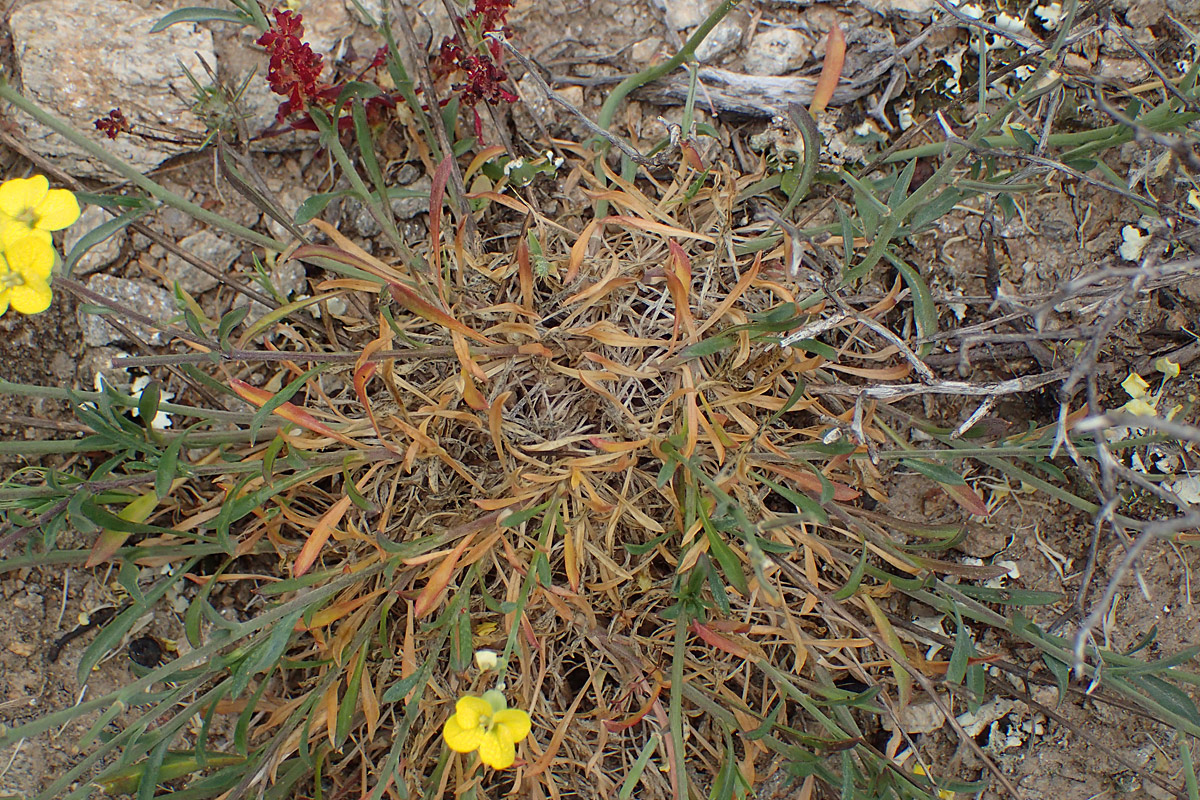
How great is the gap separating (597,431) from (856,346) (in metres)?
0.80

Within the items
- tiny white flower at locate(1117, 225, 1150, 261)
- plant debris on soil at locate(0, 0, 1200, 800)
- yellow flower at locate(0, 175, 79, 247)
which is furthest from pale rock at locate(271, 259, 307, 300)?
tiny white flower at locate(1117, 225, 1150, 261)

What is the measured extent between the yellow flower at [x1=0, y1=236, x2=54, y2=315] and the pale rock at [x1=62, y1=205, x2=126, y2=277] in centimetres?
85

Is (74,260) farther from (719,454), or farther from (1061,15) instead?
(1061,15)

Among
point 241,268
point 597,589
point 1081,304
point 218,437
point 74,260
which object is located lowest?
point 597,589

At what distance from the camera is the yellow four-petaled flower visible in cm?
146

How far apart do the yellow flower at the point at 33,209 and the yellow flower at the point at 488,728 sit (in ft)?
3.96

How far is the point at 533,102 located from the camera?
2.40 metres

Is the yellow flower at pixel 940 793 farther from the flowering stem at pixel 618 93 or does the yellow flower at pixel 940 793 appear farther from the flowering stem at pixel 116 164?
the flowering stem at pixel 116 164

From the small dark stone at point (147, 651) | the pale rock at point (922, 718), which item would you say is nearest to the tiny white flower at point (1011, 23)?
the pale rock at point (922, 718)

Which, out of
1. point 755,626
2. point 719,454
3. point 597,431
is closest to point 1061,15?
point 719,454

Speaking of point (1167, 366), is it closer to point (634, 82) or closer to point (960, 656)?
point (960, 656)

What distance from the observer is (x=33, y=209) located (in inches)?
61.4

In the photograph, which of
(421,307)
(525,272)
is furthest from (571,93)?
(421,307)

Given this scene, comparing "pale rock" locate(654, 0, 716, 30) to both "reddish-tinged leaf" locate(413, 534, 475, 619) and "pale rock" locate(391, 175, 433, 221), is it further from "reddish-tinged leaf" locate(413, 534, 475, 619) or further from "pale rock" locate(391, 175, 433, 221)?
"reddish-tinged leaf" locate(413, 534, 475, 619)
